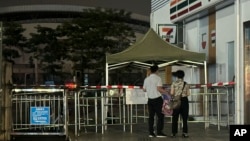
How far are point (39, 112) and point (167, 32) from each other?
28.1 feet

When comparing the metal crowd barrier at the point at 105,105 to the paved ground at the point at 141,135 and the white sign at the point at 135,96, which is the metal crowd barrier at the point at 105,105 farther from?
the paved ground at the point at 141,135

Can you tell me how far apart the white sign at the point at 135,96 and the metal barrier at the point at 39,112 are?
73.9 inches

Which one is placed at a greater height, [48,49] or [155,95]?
[48,49]

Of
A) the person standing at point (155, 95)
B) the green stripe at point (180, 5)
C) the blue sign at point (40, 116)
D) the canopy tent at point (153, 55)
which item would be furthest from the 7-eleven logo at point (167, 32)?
the blue sign at point (40, 116)

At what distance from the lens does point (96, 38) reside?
131 feet

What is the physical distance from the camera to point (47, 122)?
12219 millimetres

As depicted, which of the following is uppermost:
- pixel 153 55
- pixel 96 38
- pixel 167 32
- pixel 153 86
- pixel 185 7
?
pixel 96 38

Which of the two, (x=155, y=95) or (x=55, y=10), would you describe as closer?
(x=155, y=95)

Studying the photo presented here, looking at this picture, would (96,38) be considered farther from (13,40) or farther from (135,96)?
(135,96)

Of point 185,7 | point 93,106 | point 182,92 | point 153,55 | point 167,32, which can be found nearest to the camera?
point 182,92

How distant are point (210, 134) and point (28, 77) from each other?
51555mm

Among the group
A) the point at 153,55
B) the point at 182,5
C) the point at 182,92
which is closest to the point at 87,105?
the point at 153,55

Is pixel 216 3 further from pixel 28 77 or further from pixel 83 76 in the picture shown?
pixel 28 77

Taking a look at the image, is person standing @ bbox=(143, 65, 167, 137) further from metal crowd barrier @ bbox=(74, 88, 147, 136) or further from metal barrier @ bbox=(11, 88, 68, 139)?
metal barrier @ bbox=(11, 88, 68, 139)
